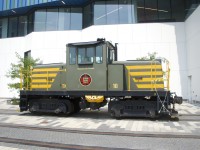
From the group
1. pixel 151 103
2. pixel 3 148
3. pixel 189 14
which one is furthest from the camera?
pixel 189 14

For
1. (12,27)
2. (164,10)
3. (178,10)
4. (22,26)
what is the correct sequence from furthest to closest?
(12,27)
(22,26)
(164,10)
(178,10)

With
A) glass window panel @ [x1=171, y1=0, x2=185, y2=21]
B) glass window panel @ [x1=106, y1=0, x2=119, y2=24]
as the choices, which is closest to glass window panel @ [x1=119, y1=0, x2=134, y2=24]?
glass window panel @ [x1=106, y1=0, x2=119, y2=24]

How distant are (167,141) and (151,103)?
4.03m

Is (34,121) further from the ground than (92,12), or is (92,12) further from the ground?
(92,12)

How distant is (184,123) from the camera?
34.6 feet

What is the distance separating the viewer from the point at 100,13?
2356 centimetres

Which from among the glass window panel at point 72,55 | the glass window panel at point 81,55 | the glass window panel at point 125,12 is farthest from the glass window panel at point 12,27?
the glass window panel at point 81,55

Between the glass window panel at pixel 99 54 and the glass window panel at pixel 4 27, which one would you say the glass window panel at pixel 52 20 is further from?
the glass window panel at pixel 99 54

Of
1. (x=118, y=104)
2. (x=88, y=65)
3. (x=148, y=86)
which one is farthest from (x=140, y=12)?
(x=118, y=104)

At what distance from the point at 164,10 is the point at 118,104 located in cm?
1398

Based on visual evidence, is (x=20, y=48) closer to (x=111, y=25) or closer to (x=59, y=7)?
(x=59, y=7)

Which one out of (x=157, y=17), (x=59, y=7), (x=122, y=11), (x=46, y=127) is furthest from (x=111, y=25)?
(x=46, y=127)

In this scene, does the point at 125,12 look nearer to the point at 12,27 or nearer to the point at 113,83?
the point at 113,83

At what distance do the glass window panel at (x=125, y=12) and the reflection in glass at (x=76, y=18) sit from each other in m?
4.42
